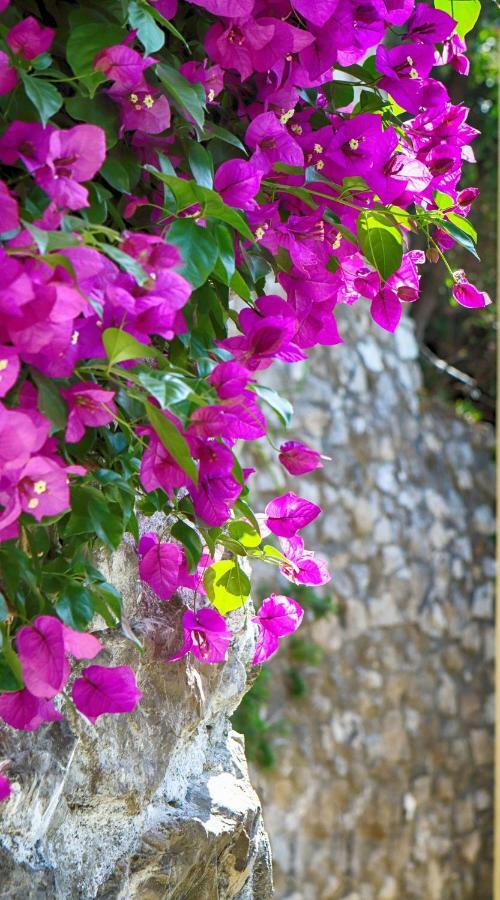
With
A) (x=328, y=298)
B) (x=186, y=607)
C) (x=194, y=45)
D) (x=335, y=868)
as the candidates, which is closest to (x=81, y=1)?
(x=194, y=45)

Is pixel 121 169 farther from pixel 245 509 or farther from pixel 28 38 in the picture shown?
pixel 245 509

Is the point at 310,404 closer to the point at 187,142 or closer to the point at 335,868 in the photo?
the point at 335,868

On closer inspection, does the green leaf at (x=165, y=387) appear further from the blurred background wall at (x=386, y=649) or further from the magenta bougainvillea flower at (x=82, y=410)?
the blurred background wall at (x=386, y=649)

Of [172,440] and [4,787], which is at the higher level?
[172,440]

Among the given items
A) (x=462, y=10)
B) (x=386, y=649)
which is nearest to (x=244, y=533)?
(x=462, y=10)

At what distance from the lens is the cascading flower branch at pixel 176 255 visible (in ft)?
1.49

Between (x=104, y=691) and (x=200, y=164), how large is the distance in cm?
27

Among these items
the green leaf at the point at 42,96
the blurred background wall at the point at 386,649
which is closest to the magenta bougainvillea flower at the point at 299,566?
the green leaf at the point at 42,96

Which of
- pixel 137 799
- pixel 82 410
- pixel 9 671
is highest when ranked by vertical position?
pixel 82 410

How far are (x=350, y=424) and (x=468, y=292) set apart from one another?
9.71 feet

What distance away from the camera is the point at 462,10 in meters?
0.67

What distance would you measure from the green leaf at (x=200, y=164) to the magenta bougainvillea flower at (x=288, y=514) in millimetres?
195

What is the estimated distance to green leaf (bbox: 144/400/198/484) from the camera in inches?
18.3

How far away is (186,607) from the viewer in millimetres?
724
